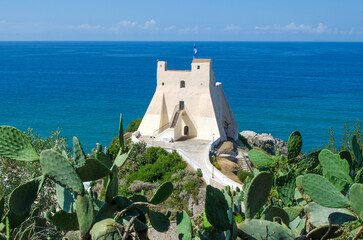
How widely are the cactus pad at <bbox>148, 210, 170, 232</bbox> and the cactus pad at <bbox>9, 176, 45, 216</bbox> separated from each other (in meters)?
1.35

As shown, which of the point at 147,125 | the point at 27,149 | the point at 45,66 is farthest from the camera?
the point at 45,66

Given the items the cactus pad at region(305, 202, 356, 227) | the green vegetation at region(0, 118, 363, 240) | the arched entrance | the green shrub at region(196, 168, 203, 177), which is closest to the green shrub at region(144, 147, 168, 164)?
the green shrub at region(196, 168, 203, 177)

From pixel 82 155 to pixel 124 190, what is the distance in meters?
18.5

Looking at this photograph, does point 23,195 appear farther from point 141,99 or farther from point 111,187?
point 141,99

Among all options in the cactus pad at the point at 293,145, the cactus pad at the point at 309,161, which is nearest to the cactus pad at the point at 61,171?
the cactus pad at the point at 293,145

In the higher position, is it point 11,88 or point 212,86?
A: point 212,86

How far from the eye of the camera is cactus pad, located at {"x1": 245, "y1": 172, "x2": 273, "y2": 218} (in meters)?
4.21

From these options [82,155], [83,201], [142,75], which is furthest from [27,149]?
[142,75]

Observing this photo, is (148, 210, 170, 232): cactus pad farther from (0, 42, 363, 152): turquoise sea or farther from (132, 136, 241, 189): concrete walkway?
(0, 42, 363, 152): turquoise sea

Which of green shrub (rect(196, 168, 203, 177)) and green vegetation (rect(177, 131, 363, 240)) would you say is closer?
green vegetation (rect(177, 131, 363, 240))

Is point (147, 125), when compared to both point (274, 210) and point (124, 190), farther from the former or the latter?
point (274, 210)

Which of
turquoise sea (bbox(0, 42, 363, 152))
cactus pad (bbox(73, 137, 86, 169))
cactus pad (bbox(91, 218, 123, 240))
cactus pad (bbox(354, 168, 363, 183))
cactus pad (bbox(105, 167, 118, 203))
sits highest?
cactus pad (bbox(73, 137, 86, 169))

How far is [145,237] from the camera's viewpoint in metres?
4.34

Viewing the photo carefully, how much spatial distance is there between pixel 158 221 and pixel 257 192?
51.3 inches
